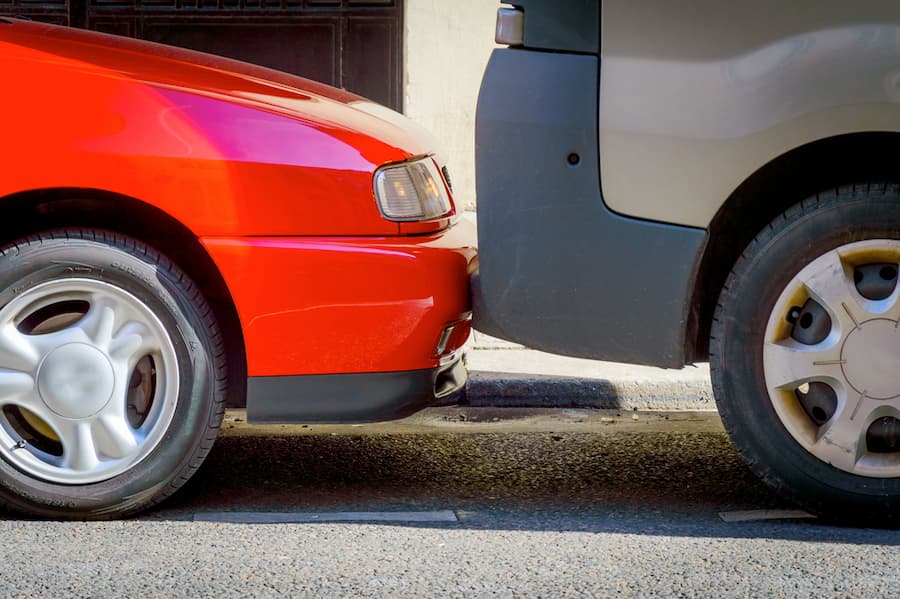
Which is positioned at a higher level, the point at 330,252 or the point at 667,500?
the point at 330,252

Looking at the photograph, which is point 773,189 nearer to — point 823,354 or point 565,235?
point 823,354

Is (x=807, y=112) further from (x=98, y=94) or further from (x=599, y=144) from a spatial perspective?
(x=98, y=94)

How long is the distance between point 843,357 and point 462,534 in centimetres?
110

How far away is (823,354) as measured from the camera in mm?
3750

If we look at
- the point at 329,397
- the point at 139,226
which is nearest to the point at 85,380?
the point at 139,226

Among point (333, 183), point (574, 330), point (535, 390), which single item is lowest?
point (535, 390)

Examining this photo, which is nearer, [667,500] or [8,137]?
[8,137]

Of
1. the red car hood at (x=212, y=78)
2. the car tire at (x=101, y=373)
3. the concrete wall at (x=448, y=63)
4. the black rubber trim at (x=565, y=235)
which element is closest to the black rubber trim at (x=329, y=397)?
the car tire at (x=101, y=373)

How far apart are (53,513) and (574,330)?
4.89 feet

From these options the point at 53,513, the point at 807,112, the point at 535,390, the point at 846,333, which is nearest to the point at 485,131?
the point at 807,112

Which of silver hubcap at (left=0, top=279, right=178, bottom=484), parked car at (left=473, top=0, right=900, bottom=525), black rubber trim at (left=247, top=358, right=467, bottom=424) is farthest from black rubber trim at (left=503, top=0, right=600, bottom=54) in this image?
silver hubcap at (left=0, top=279, right=178, bottom=484)

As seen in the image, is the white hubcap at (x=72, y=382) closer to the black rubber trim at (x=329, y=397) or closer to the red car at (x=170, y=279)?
the red car at (x=170, y=279)

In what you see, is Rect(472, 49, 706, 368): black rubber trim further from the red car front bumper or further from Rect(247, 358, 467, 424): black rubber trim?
Rect(247, 358, 467, 424): black rubber trim

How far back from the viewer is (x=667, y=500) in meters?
4.18
